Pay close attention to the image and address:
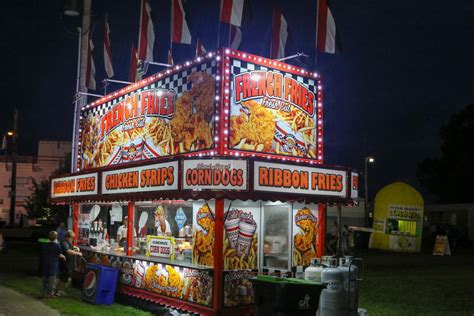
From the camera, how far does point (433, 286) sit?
16016mm

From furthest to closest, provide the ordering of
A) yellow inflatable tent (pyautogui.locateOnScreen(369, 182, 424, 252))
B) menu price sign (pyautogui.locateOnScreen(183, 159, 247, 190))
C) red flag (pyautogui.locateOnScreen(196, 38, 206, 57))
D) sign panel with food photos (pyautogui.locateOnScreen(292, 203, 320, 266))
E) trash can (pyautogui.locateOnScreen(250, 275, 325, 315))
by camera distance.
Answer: yellow inflatable tent (pyautogui.locateOnScreen(369, 182, 424, 252)) < red flag (pyautogui.locateOnScreen(196, 38, 206, 57)) < sign panel with food photos (pyautogui.locateOnScreen(292, 203, 320, 266)) < menu price sign (pyautogui.locateOnScreen(183, 159, 247, 190)) < trash can (pyautogui.locateOnScreen(250, 275, 325, 315))

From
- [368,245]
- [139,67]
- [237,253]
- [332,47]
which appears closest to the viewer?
[237,253]

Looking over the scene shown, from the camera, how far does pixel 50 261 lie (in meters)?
12.6

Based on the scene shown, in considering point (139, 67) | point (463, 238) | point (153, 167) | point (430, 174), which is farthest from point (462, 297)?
point (430, 174)

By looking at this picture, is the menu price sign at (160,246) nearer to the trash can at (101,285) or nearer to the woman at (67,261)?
the trash can at (101,285)

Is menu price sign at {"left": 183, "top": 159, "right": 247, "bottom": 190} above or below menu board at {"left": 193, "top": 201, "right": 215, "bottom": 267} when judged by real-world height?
above

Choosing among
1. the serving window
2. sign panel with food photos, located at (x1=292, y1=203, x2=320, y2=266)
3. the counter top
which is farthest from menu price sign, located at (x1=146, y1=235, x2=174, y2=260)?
sign panel with food photos, located at (x1=292, y1=203, x2=320, y2=266)

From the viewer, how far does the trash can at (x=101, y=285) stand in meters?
12.3

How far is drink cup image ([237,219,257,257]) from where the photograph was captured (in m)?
10.5

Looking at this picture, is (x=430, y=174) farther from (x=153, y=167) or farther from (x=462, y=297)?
(x=153, y=167)

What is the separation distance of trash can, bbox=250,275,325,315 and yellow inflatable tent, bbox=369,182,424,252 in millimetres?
23252

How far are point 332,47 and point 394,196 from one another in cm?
1960

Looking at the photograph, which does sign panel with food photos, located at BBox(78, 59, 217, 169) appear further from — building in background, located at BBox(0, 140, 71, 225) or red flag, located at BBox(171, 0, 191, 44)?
building in background, located at BBox(0, 140, 71, 225)

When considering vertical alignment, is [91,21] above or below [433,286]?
above
